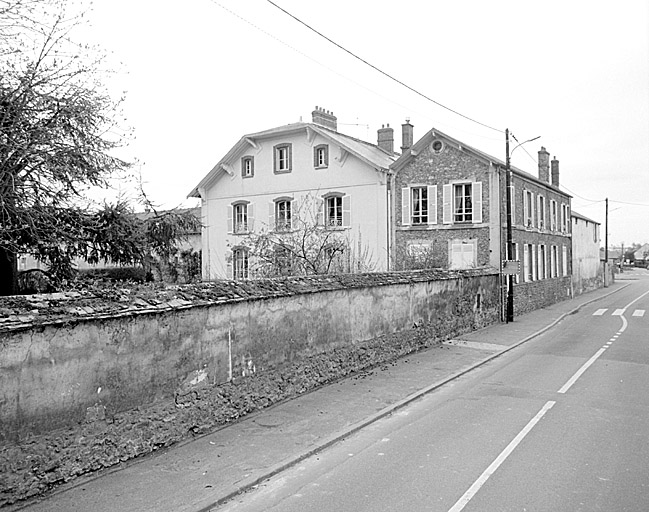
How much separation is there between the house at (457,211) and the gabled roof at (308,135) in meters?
1.96

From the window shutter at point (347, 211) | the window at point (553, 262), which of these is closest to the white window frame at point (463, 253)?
the window shutter at point (347, 211)

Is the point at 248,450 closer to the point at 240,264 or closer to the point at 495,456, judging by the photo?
the point at 495,456

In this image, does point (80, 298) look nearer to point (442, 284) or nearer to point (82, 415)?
point (82, 415)

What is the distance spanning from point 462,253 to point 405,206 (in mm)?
3662

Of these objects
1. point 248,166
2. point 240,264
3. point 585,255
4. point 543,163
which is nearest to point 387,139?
point 248,166

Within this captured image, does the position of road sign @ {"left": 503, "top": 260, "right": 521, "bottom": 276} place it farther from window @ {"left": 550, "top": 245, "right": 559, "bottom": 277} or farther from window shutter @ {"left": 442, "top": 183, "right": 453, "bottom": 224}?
window @ {"left": 550, "top": 245, "right": 559, "bottom": 277}

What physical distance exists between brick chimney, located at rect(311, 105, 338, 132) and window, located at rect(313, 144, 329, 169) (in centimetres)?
239

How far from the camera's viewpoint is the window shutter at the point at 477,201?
2778 centimetres

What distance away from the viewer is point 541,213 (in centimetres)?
3488

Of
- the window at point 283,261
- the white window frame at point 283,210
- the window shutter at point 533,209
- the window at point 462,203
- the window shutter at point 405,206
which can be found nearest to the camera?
the window at point 283,261

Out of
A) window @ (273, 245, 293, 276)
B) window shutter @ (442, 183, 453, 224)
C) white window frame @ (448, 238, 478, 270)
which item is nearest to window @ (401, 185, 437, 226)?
window shutter @ (442, 183, 453, 224)

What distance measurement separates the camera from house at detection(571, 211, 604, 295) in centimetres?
4475

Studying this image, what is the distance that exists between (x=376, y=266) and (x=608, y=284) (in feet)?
126

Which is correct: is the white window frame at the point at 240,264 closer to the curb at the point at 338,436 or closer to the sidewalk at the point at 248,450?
the curb at the point at 338,436
